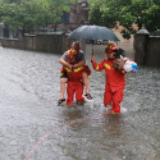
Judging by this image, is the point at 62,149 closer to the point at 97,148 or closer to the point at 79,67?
the point at 97,148

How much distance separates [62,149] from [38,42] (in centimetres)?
2198

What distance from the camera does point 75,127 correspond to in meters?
5.01

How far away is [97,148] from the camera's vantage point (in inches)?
161

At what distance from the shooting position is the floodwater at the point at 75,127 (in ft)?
12.9

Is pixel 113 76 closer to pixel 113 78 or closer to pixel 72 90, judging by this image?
pixel 113 78

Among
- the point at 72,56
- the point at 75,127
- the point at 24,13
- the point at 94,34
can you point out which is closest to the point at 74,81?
the point at 72,56

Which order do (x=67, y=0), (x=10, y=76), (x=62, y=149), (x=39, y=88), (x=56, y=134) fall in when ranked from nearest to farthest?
1. (x=62, y=149)
2. (x=56, y=134)
3. (x=39, y=88)
4. (x=10, y=76)
5. (x=67, y=0)

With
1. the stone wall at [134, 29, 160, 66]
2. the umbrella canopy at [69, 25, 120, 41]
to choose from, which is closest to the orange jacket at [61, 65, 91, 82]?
the umbrella canopy at [69, 25, 120, 41]

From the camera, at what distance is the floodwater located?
3.94 metres

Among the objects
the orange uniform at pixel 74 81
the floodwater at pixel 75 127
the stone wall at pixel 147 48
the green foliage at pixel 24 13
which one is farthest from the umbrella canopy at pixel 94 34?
the green foliage at pixel 24 13

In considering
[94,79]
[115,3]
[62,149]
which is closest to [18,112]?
[62,149]

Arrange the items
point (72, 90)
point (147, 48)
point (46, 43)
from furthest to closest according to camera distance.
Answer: point (46, 43)
point (147, 48)
point (72, 90)

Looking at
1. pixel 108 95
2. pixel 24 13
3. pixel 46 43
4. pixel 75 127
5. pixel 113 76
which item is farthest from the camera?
pixel 24 13

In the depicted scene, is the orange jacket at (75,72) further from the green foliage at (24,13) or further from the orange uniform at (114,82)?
the green foliage at (24,13)
